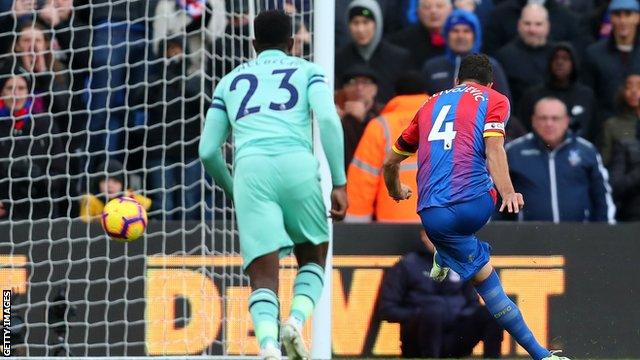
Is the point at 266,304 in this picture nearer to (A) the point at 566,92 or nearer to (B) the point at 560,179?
(B) the point at 560,179

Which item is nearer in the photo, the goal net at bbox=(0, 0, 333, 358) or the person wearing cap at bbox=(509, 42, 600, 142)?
the goal net at bbox=(0, 0, 333, 358)

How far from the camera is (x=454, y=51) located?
12266 millimetres

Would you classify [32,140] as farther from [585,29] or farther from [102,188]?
[585,29]

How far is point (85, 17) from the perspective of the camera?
11820 mm

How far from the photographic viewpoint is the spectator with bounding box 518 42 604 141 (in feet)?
40.6

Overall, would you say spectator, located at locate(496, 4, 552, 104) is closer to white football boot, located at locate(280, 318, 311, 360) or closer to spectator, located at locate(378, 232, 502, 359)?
spectator, located at locate(378, 232, 502, 359)

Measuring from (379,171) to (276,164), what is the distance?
357 cm

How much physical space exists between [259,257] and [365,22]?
504cm

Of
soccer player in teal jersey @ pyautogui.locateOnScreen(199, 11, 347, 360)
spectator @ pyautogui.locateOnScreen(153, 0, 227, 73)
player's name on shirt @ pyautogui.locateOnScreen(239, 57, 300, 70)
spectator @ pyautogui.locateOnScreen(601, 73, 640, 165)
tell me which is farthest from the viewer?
spectator @ pyautogui.locateOnScreen(601, 73, 640, 165)

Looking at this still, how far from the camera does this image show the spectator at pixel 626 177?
39.3 ft

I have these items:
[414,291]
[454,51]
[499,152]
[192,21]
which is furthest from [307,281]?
[454,51]

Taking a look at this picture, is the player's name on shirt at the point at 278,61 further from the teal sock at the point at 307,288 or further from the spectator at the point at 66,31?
the spectator at the point at 66,31

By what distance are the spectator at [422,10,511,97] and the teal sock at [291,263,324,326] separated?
4255mm

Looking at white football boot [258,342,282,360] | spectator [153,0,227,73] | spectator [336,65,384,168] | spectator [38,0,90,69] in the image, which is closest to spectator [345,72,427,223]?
Answer: spectator [336,65,384,168]
